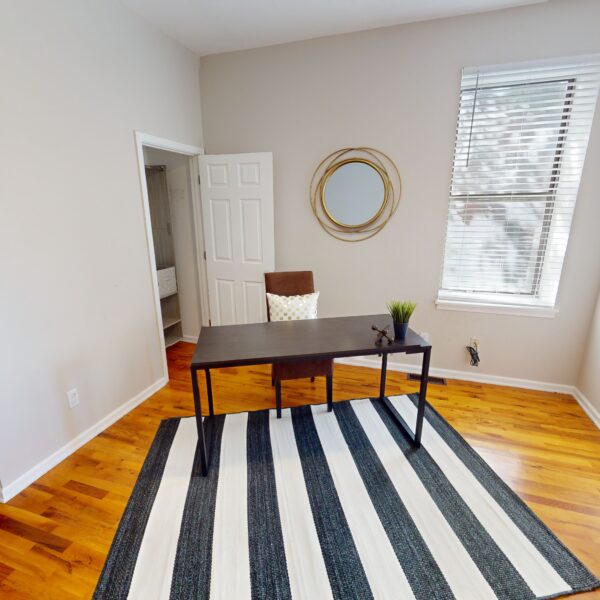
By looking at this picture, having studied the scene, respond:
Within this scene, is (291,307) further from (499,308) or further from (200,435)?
(499,308)

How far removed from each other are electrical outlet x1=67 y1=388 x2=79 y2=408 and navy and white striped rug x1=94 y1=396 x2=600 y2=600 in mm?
562

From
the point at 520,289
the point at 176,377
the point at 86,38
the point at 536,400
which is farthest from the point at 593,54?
the point at 176,377

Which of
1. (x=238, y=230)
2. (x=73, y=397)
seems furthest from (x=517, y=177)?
(x=73, y=397)

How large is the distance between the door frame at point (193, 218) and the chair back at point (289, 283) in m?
0.94

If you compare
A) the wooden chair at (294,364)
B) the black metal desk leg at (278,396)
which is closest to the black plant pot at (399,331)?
the wooden chair at (294,364)

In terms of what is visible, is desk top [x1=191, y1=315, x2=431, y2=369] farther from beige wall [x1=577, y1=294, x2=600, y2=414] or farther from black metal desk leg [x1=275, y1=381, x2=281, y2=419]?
beige wall [x1=577, y1=294, x2=600, y2=414]

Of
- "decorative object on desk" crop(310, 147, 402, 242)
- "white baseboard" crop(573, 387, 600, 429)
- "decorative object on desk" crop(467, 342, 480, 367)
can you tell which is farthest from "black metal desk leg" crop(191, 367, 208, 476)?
"white baseboard" crop(573, 387, 600, 429)

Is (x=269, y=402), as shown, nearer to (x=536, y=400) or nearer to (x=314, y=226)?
(x=314, y=226)

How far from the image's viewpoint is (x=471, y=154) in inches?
97.7

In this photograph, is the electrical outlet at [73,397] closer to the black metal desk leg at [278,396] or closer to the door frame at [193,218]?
the door frame at [193,218]

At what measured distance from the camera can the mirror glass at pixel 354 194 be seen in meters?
2.71

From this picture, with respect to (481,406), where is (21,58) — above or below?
above

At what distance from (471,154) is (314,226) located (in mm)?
1331

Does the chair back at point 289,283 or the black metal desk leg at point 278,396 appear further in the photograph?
the chair back at point 289,283
